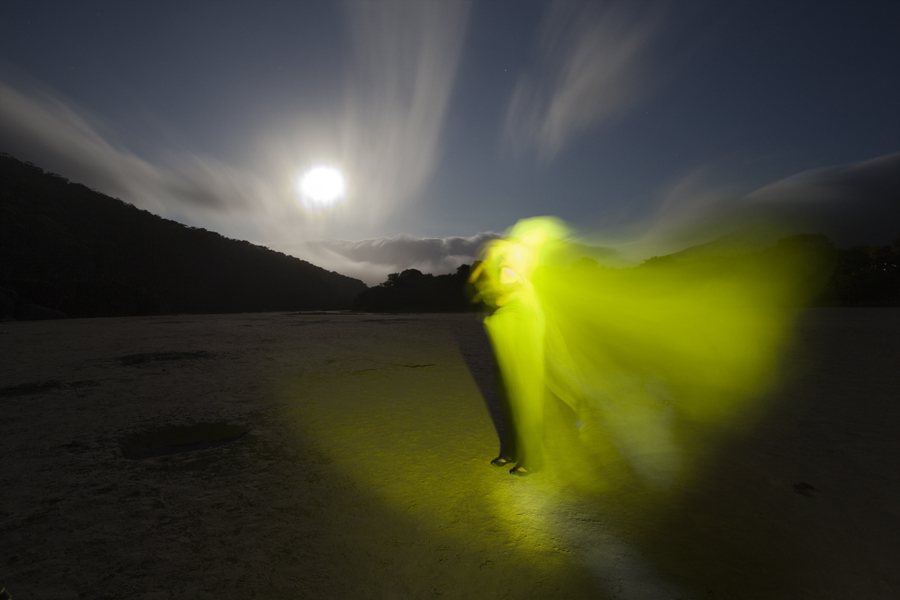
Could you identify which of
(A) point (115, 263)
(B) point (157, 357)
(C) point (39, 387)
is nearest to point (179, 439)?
(C) point (39, 387)

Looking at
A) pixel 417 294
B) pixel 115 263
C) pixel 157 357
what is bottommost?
pixel 157 357

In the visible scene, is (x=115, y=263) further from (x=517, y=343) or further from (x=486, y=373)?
(x=517, y=343)

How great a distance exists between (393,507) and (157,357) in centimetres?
743

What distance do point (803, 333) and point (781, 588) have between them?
14033 mm

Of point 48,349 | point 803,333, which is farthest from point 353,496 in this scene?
point 803,333

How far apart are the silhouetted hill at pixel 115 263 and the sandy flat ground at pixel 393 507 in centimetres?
2216

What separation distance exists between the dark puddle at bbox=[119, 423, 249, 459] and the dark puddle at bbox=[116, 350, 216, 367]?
157 inches

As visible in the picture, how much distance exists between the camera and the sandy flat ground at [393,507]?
1.77 metres

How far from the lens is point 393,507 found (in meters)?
2.43

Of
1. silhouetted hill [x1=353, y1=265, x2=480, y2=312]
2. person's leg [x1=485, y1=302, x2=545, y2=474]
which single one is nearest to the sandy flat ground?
person's leg [x1=485, y1=302, x2=545, y2=474]

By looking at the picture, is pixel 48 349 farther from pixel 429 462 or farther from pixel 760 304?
pixel 760 304

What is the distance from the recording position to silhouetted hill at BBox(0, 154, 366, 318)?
77.3 feet

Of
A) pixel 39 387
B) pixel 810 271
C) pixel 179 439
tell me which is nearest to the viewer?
pixel 179 439

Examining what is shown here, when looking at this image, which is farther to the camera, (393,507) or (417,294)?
(417,294)
